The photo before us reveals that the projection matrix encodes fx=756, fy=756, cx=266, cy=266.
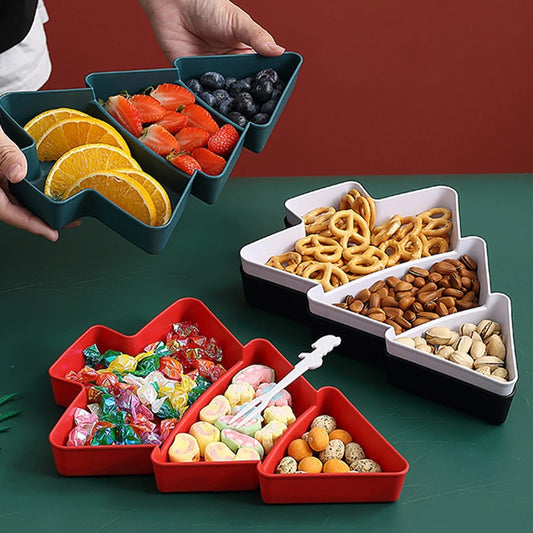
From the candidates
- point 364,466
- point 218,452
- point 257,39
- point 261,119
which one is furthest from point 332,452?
point 257,39

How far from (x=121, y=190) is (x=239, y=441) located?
0.45 meters

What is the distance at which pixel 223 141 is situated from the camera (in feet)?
4.63

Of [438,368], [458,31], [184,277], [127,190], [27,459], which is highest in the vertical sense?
[458,31]

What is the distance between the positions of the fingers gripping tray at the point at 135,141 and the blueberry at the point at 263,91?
0.02 metres

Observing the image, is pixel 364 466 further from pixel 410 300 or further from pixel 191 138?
pixel 191 138

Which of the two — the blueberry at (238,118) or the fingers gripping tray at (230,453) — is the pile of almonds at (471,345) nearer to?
the fingers gripping tray at (230,453)

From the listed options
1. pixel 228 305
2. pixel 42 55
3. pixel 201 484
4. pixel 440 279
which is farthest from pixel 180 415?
pixel 42 55

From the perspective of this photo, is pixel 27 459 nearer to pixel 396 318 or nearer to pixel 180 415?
pixel 180 415

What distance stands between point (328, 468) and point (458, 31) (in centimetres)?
203

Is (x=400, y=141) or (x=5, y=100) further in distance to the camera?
(x=400, y=141)

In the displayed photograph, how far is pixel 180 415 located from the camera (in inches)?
45.8

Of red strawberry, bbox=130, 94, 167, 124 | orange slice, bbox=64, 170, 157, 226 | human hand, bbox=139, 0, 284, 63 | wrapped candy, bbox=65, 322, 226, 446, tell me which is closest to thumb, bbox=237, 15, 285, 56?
human hand, bbox=139, 0, 284, 63

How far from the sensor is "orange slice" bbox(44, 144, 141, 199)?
4.09 feet

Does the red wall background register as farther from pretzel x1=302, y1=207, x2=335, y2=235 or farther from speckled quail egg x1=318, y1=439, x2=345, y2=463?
speckled quail egg x1=318, y1=439, x2=345, y2=463
